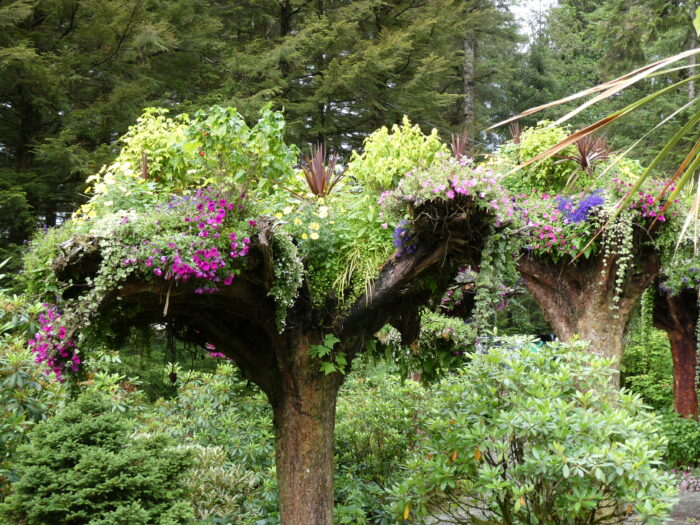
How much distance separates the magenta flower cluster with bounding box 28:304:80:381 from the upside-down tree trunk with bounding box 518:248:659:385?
5.29 m

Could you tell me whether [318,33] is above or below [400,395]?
above

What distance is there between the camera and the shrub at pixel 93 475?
3.76 meters

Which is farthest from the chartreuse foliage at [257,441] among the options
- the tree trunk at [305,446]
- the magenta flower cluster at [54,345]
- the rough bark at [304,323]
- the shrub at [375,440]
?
the magenta flower cluster at [54,345]

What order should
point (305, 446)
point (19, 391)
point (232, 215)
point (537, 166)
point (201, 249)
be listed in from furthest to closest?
point (537, 166) → point (19, 391) → point (305, 446) → point (232, 215) → point (201, 249)

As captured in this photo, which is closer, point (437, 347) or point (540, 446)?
point (540, 446)

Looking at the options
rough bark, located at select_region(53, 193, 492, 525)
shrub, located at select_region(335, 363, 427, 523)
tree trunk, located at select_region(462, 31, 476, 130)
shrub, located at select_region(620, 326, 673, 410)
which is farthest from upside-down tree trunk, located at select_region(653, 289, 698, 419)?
rough bark, located at select_region(53, 193, 492, 525)

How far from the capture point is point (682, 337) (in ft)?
34.8

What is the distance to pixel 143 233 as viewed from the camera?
3.69m

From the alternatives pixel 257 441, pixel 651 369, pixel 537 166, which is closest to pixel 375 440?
pixel 257 441

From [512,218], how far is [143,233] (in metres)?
2.52

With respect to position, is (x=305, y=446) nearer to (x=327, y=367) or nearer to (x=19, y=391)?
(x=327, y=367)

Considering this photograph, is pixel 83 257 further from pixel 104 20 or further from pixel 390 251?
pixel 104 20

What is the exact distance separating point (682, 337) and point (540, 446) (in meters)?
7.79

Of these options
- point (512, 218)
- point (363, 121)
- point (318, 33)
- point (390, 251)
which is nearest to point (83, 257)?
point (390, 251)
